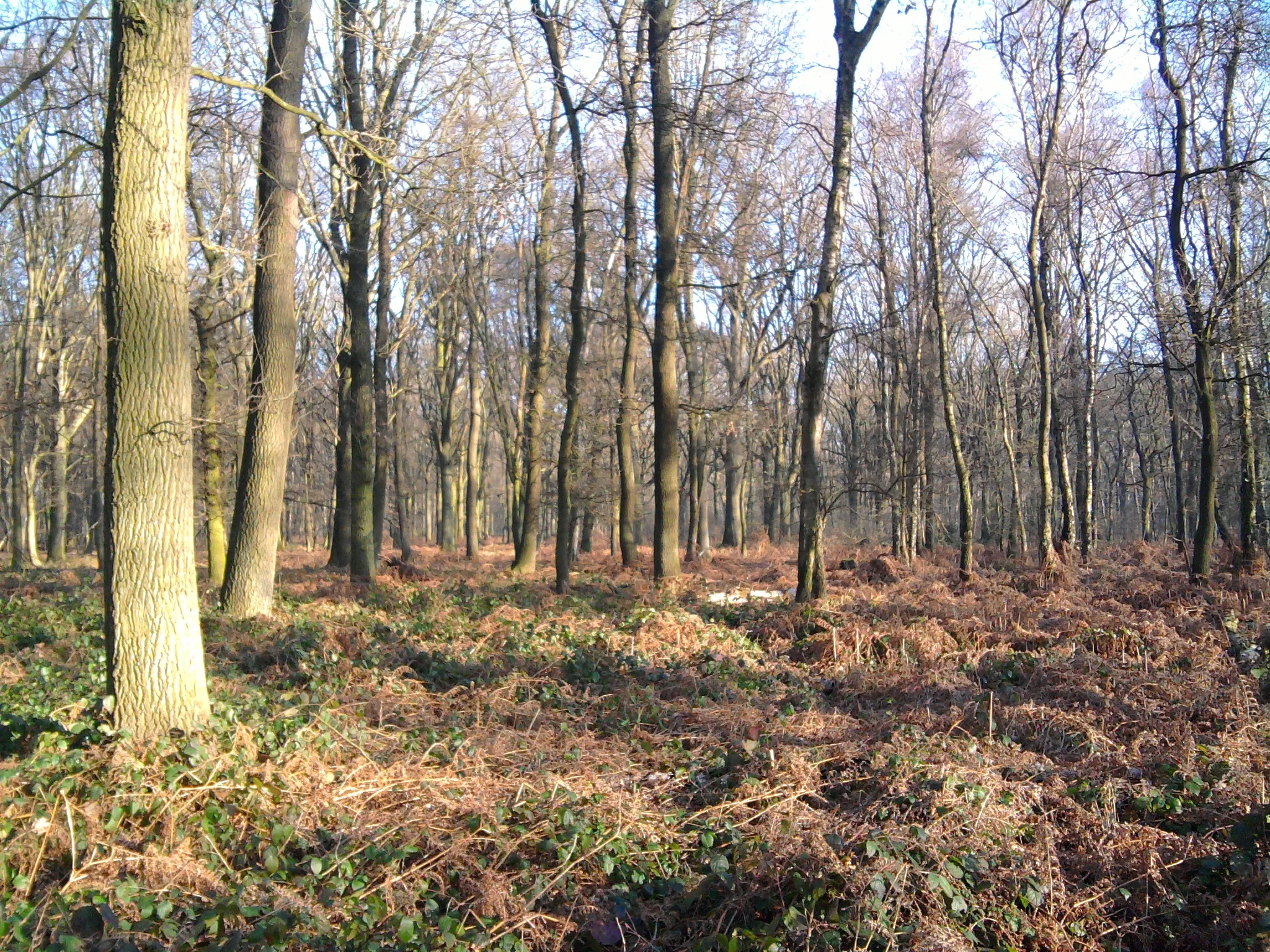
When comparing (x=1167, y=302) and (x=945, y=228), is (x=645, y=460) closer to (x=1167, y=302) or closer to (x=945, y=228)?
(x=945, y=228)

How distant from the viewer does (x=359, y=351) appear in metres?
14.4

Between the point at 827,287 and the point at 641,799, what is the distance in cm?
807

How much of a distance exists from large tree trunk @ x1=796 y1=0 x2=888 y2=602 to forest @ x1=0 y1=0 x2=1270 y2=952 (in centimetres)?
7

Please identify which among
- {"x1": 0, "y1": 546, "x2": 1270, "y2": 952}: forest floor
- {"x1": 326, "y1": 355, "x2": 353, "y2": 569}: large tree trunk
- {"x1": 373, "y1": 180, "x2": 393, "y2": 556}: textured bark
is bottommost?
{"x1": 0, "y1": 546, "x2": 1270, "y2": 952}: forest floor

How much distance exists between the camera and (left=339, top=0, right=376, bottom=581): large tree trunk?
1436cm

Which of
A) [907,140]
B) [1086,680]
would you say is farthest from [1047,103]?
[1086,680]

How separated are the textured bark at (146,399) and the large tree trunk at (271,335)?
4557mm

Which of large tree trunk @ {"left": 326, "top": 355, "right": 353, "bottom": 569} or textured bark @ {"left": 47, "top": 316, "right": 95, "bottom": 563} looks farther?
textured bark @ {"left": 47, "top": 316, "right": 95, "bottom": 563}

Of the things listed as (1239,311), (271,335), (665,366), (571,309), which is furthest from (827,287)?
(271,335)

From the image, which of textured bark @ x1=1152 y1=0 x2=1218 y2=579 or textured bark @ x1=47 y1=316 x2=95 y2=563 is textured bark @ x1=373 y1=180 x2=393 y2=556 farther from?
textured bark @ x1=1152 y1=0 x2=1218 y2=579

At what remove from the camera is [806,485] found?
11469mm

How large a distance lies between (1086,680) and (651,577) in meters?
9.12

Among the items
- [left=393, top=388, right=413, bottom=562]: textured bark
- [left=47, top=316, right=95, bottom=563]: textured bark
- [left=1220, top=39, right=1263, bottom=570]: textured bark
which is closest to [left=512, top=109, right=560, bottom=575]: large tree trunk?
[left=393, top=388, right=413, bottom=562]: textured bark

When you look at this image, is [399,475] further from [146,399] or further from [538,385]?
[146,399]
